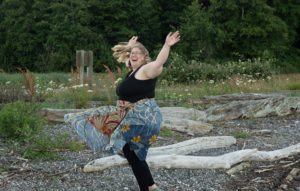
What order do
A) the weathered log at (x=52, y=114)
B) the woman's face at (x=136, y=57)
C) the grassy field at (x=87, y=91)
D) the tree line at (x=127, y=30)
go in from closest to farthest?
the woman's face at (x=136, y=57), the weathered log at (x=52, y=114), the grassy field at (x=87, y=91), the tree line at (x=127, y=30)

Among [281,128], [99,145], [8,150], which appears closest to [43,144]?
[8,150]

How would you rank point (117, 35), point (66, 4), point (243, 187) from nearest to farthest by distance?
point (243, 187) → point (66, 4) → point (117, 35)

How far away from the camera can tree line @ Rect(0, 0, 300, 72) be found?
26000mm

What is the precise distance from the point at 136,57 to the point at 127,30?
995 inches

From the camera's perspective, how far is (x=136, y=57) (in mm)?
3648

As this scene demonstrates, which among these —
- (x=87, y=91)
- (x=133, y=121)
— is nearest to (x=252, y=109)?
(x=87, y=91)

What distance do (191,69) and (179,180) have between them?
11.3m

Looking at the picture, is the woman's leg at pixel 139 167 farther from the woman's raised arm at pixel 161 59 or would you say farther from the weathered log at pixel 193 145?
the weathered log at pixel 193 145

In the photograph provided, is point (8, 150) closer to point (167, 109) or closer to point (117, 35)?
point (167, 109)

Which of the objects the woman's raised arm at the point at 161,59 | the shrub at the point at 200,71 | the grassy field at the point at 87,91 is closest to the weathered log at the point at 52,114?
the grassy field at the point at 87,91

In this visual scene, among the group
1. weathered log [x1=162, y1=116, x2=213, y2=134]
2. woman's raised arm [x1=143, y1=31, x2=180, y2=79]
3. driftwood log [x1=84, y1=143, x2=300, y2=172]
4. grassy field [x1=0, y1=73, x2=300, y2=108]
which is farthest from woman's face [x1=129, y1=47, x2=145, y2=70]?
grassy field [x1=0, y1=73, x2=300, y2=108]

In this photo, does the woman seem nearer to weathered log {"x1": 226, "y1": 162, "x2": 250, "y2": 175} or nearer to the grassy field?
weathered log {"x1": 226, "y1": 162, "x2": 250, "y2": 175}

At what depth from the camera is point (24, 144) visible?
5340 mm

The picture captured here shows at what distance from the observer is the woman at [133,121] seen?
3.42 m
